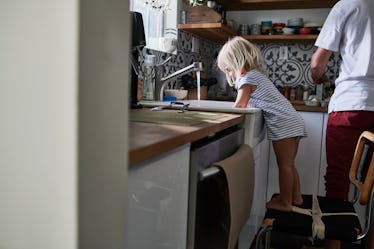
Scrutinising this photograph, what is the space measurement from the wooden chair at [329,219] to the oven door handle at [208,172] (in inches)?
17.2

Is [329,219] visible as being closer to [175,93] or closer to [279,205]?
[279,205]

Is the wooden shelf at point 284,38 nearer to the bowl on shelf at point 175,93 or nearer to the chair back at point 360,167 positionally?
the bowl on shelf at point 175,93

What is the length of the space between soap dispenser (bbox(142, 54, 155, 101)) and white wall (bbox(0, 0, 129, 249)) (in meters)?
1.49

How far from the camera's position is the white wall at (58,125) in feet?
1.54

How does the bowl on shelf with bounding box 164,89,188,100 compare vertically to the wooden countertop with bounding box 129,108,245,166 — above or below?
above

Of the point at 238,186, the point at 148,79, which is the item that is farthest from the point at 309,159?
the point at 238,186

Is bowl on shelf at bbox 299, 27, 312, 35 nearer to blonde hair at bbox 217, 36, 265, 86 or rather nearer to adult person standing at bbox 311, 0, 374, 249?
adult person standing at bbox 311, 0, 374, 249

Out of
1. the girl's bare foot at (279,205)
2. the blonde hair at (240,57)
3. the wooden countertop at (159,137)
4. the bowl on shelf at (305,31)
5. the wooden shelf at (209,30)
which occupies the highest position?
the bowl on shelf at (305,31)

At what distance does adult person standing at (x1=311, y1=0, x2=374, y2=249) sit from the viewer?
1.72m

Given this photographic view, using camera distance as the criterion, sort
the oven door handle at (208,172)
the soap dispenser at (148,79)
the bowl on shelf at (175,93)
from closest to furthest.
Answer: the oven door handle at (208,172), the soap dispenser at (148,79), the bowl on shelf at (175,93)

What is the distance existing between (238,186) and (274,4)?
7.37ft

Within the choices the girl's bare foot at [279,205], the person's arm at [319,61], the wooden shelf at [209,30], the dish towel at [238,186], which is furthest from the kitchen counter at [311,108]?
the dish towel at [238,186]

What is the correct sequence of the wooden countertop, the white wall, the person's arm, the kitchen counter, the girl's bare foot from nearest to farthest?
the white wall → the wooden countertop → the girl's bare foot → the person's arm → the kitchen counter

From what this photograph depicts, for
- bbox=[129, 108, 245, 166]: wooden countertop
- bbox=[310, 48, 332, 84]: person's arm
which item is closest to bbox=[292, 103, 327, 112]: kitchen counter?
bbox=[310, 48, 332, 84]: person's arm
